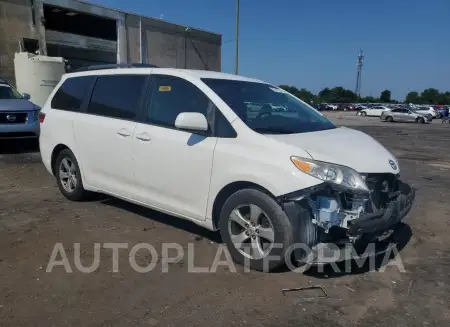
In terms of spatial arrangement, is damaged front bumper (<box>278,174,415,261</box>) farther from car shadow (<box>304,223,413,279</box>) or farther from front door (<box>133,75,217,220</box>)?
front door (<box>133,75,217,220</box>)

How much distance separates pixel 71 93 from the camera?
5547 millimetres

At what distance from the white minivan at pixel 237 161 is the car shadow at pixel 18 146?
231 inches

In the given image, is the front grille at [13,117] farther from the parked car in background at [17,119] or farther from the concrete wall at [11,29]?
the concrete wall at [11,29]

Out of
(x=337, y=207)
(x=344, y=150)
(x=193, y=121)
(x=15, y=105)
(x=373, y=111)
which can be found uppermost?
(x=193, y=121)

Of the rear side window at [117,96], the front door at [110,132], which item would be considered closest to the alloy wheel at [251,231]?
the front door at [110,132]

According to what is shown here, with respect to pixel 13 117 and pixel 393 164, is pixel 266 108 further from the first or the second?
pixel 13 117

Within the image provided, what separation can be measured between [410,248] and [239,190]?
209 cm

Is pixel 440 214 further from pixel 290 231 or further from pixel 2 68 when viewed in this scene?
pixel 2 68

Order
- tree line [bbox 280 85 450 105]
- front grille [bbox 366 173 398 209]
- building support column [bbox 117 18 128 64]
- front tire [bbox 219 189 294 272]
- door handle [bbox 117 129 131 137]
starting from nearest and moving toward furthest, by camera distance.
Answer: front tire [bbox 219 189 294 272], front grille [bbox 366 173 398 209], door handle [bbox 117 129 131 137], building support column [bbox 117 18 128 64], tree line [bbox 280 85 450 105]

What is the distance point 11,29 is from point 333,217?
24.2 metres

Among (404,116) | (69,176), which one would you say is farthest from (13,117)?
(404,116)

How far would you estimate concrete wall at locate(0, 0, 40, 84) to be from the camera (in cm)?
2203

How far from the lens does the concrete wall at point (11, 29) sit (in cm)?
2203

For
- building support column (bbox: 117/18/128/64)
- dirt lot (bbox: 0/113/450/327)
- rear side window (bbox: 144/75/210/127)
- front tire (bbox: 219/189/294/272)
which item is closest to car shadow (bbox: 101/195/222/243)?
dirt lot (bbox: 0/113/450/327)
